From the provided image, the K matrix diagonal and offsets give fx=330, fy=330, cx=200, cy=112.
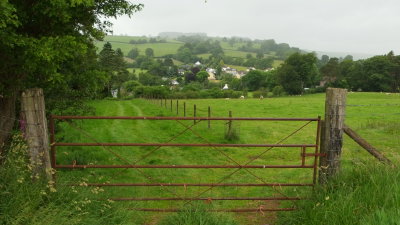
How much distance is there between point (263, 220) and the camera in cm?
592

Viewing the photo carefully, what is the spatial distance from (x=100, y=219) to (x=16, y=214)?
1091 millimetres

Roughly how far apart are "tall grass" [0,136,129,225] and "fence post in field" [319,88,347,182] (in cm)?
346

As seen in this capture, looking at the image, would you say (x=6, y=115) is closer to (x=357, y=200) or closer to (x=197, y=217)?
(x=197, y=217)

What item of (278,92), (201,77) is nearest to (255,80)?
(201,77)

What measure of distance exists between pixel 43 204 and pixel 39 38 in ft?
11.5

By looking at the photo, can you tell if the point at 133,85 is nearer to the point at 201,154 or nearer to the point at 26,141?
the point at 201,154

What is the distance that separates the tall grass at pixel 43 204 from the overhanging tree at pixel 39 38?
5.33 ft

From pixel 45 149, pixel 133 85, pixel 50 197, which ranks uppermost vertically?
pixel 45 149

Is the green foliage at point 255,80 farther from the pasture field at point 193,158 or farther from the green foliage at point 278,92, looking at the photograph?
the pasture field at point 193,158

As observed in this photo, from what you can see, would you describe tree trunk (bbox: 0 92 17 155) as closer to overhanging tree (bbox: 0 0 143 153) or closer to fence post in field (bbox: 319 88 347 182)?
overhanging tree (bbox: 0 0 143 153)

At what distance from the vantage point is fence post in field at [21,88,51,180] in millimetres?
5066

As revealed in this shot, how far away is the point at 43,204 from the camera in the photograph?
4.80 meters

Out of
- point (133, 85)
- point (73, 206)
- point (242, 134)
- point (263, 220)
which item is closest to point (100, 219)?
point (73, 206)

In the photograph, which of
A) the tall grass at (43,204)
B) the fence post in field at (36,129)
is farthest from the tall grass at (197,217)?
the fence post in field at (36,129)
